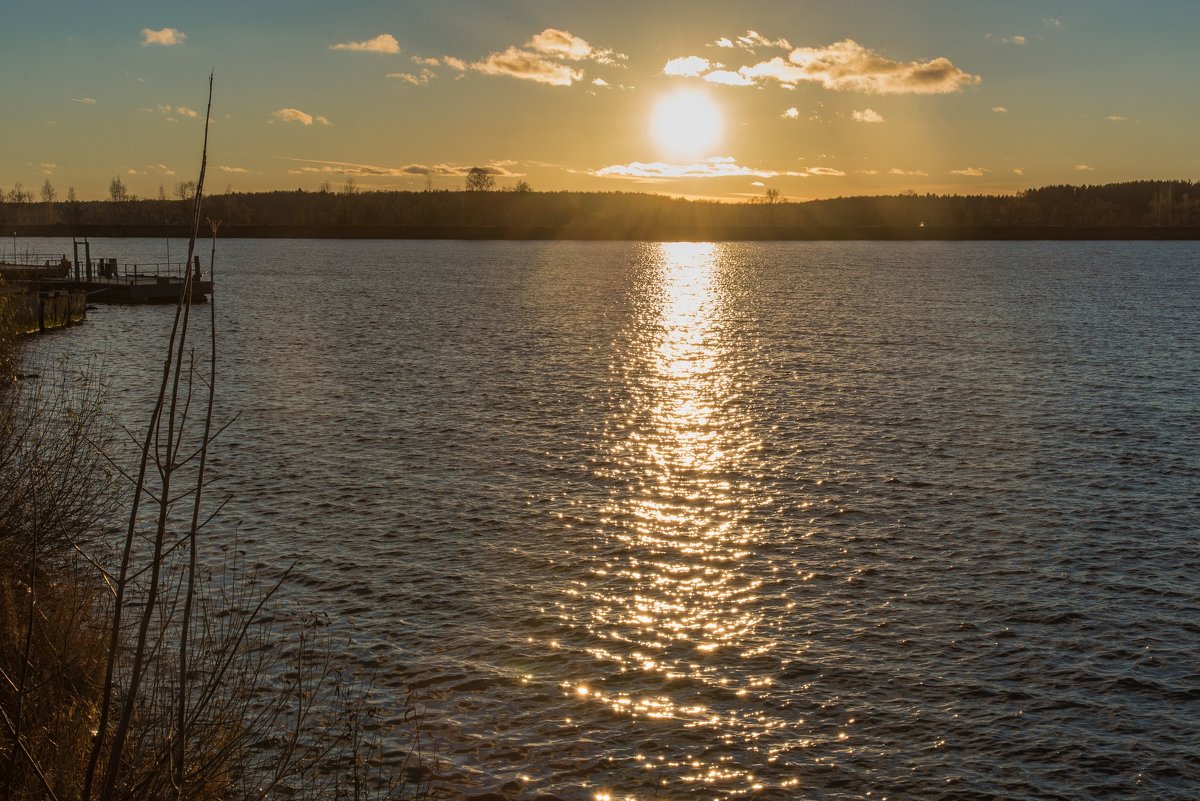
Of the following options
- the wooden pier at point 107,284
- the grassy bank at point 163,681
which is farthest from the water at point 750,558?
the wooden pier at point 107,284

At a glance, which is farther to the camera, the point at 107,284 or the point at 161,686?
the point at 107,284

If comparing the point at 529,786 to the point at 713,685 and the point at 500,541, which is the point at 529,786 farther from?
the point at 500,541

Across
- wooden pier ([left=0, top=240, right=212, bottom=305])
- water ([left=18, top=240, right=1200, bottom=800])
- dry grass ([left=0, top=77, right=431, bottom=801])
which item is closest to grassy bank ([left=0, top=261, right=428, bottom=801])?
dry grass ([left=0, top=77, right=431, bottom=801])

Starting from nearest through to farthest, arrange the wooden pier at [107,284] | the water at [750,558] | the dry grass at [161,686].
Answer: the dry grass at [161,686]
the water at [750,558]
the wooden pier at [107,284]

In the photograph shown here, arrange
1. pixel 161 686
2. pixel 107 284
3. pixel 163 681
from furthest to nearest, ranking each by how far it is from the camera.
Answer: pixel 107 284, pixel 161 686, pixel 163 681

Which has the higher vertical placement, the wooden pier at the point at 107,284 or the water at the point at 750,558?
the wooden pier at the point at 107,284

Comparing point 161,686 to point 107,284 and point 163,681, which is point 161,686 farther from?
point 107,284

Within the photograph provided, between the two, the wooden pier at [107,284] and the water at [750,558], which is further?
the wooden pier at [107,284]

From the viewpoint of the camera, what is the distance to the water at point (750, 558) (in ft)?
52.8

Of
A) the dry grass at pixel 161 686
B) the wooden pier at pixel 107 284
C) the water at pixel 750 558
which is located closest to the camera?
the dry grass at pixel 161 686

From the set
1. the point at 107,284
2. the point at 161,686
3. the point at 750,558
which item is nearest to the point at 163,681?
the point at 161,686

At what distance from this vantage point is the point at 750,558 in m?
25.0

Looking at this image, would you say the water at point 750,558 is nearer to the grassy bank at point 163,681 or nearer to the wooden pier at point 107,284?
the grassy bank at point 163,681

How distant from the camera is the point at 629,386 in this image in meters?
52.8
